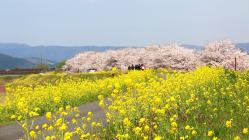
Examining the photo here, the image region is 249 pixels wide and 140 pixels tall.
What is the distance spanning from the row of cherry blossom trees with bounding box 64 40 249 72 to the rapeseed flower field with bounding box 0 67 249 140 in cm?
4277

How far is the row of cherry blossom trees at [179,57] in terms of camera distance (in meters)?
64.5

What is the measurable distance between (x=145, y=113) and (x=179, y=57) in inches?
2179

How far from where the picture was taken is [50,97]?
20.5 m

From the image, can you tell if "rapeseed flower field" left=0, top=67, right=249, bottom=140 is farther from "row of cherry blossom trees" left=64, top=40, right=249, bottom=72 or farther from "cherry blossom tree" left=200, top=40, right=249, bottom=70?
"row of cherry blossom trees" left=64, top=40, right=249, bottom=72

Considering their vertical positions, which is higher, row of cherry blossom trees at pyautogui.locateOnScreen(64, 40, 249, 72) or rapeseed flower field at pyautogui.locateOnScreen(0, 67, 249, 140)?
rapeseed flower field at pyautogui.locateOnScreen(0, 67, 249, 140)

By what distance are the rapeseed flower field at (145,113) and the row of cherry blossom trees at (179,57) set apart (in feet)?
140

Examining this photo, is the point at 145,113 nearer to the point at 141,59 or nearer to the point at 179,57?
the point at 179,57

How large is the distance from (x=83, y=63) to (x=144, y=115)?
7701cm

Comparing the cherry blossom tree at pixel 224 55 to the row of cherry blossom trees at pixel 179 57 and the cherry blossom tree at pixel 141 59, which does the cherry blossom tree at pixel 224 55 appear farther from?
the cherry blossom tree at pixel 141 59

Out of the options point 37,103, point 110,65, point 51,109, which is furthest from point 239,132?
point 110,65

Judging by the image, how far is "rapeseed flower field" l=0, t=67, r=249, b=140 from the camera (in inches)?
404

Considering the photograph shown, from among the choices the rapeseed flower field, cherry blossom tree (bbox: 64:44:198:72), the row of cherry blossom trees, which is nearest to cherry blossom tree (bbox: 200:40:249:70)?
the row of cherry blossom trees

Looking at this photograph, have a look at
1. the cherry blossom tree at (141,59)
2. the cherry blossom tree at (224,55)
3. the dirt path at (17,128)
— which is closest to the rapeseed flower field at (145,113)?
the dirt path at (17,128)

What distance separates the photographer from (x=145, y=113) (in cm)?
1285
